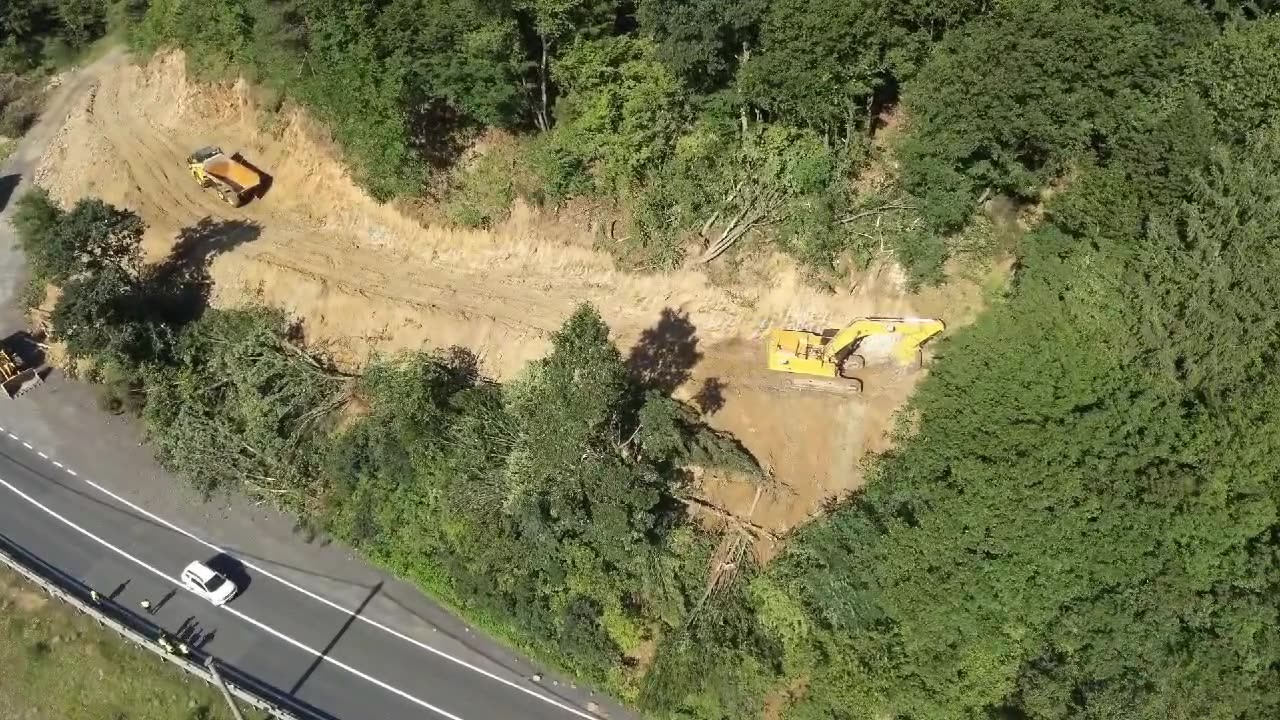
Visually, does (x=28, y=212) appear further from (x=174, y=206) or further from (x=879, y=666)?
(x=879, y=666)

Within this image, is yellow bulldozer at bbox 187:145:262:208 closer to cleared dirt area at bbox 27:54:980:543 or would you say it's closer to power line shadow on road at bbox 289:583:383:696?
cleared dirt area at bbox 27:54:980:543

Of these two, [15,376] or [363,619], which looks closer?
[363,619]

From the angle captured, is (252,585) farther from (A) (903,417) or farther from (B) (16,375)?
(A) (903,417)

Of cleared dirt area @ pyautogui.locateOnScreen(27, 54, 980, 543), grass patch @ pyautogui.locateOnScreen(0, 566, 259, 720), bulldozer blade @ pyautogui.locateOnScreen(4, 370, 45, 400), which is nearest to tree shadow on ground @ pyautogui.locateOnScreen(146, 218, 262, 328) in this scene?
cleared dirt area @ pyautogui.locateOnScreen(27, 54, 980, 543)

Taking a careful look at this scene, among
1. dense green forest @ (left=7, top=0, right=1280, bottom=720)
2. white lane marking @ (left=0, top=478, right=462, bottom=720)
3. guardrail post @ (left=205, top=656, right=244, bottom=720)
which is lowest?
guardrail post @ (left=205, top=656, right=244, bottom=720)

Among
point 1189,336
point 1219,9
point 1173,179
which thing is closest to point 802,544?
point 1189,336

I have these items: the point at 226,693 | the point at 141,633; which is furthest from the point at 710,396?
the point at 141,633

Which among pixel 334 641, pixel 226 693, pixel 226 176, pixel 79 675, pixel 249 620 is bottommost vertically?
pixel 79 675
